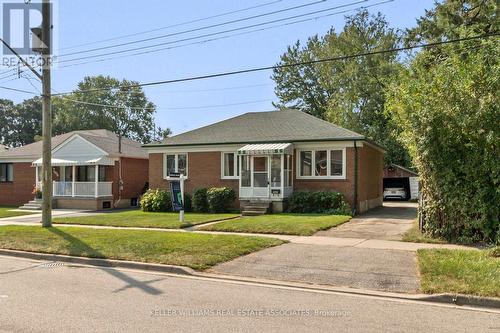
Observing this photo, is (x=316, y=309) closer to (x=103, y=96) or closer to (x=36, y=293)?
(x=36, y=293)

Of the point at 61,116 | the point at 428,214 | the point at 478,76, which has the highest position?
the point at 61,116

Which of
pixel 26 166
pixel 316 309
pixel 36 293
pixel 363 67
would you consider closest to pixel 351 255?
pixel 316 309

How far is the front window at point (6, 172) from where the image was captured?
33250 millimetres

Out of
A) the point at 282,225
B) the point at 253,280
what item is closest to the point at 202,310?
the point at 253,280

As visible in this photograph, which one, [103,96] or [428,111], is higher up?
[103,96]

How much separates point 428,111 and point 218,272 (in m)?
7.17

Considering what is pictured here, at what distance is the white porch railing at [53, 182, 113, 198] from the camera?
28.3 metres

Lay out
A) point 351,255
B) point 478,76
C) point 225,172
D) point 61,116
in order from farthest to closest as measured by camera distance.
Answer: point 61,116, point 225,172, point 478,76, point 351,255

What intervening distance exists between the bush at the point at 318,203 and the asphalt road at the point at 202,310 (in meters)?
12.7

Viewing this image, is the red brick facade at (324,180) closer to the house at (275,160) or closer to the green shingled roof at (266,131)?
the house at (275,160)

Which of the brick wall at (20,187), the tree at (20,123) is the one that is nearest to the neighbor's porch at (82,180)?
the brick wall at (20,187)

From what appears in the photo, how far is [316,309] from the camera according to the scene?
7.07 meters

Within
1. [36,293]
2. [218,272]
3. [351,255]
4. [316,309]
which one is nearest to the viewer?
[316,309]

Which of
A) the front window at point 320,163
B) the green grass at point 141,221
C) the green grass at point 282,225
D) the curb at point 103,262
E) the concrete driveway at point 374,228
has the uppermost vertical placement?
the front window at point 320,163
